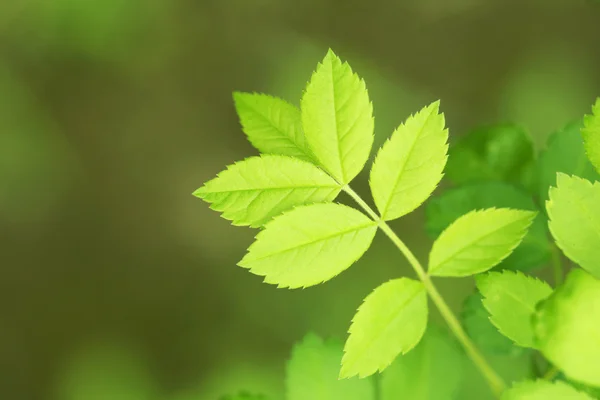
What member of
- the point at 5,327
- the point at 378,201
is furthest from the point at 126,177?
the point at 378,201

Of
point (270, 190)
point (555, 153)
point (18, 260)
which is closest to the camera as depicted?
point (270, 190)

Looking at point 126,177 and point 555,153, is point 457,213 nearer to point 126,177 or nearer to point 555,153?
point 555,153

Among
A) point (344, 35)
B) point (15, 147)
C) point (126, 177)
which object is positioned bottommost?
point (126, 177)

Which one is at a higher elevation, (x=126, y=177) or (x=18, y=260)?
(x=126, y=177)

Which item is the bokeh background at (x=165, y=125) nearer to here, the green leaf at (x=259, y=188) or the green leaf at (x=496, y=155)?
the green leaf at (x=496, y=155)

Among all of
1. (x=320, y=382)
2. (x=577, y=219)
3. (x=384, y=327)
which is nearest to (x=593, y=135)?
(x=577, y=219)

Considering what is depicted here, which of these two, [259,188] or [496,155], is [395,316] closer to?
[259,188]
